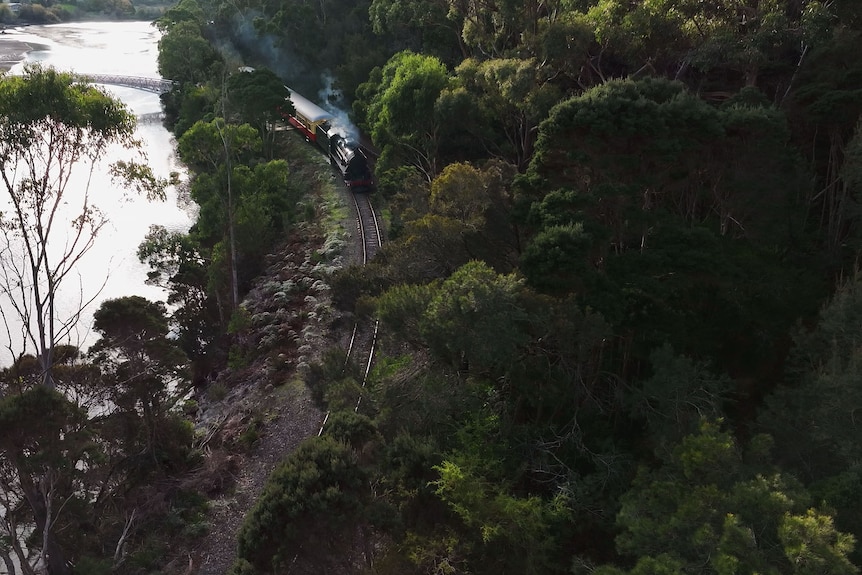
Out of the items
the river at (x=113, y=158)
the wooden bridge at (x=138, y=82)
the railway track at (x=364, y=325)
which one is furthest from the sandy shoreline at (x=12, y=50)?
the railway track at (x=364, y=325)

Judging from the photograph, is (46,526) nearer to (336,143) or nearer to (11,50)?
(336,143)

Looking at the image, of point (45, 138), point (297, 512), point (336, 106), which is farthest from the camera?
point (336, 106)

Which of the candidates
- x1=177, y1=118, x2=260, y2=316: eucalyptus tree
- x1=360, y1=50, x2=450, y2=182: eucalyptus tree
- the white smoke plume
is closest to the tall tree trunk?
x1=177, y1=118, x2=260, y2=316: eucalyptus tree

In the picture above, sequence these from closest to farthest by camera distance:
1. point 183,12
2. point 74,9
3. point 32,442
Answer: point 32,442, point 183,12, point 74,9

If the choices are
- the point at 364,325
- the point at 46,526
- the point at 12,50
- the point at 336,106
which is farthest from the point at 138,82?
the point at 46,526

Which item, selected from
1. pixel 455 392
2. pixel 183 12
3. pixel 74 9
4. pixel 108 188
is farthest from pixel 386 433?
pixel 74 9

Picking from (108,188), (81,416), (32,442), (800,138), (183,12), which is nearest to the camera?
(32,442)

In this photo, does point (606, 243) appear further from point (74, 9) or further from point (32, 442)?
point (74, 9)
